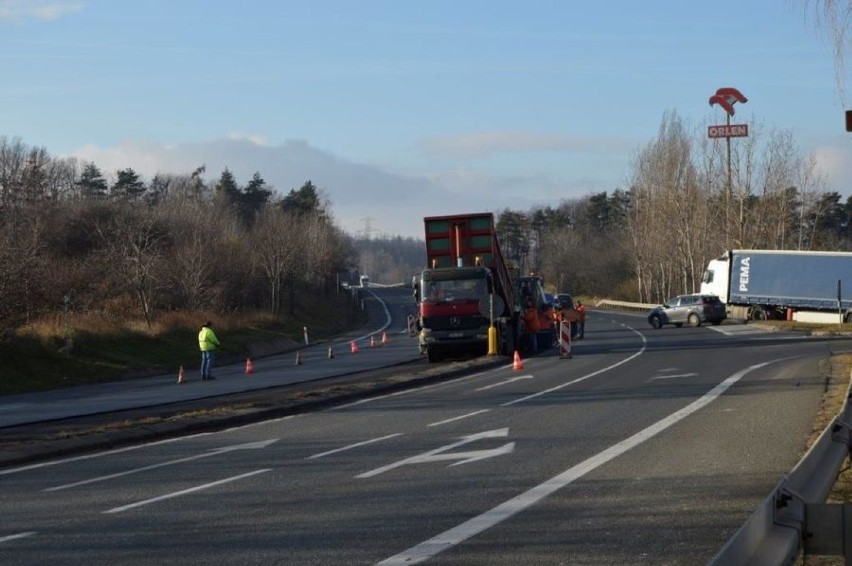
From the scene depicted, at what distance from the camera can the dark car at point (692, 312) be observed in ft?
189

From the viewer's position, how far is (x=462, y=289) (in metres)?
34.7

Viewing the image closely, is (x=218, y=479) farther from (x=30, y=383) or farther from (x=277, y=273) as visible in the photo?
(x=277, y=273)

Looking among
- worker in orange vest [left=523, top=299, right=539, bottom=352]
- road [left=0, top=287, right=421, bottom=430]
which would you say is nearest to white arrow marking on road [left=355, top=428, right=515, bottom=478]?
road [left=0, top=287, right=421, bottom=430]

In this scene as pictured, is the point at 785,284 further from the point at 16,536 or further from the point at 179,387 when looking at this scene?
the point at 16,536

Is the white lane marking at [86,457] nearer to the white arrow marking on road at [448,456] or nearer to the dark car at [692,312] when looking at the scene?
the white arrow marking on road at [448,456]

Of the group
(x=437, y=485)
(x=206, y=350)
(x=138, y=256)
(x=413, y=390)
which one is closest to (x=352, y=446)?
(x=437, y=485)

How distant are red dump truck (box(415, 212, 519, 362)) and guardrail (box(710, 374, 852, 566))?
2628cm

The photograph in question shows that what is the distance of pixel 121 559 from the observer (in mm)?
8156

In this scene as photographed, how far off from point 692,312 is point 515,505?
49348 mm

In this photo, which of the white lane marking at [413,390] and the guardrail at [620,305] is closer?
the white lane marking at [413,390]

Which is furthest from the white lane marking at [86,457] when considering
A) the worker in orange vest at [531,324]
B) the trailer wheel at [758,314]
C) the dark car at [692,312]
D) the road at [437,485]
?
the trailer wheel at [758,314]

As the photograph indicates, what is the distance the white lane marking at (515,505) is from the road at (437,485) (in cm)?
3

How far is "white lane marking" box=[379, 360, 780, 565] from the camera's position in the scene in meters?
8.12

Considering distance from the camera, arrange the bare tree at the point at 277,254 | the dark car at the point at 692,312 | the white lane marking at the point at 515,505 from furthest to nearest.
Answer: the bare tree at the point at 277,254 → the dark car at the point at 692,312 → the white lane marking at the point at 515,505
